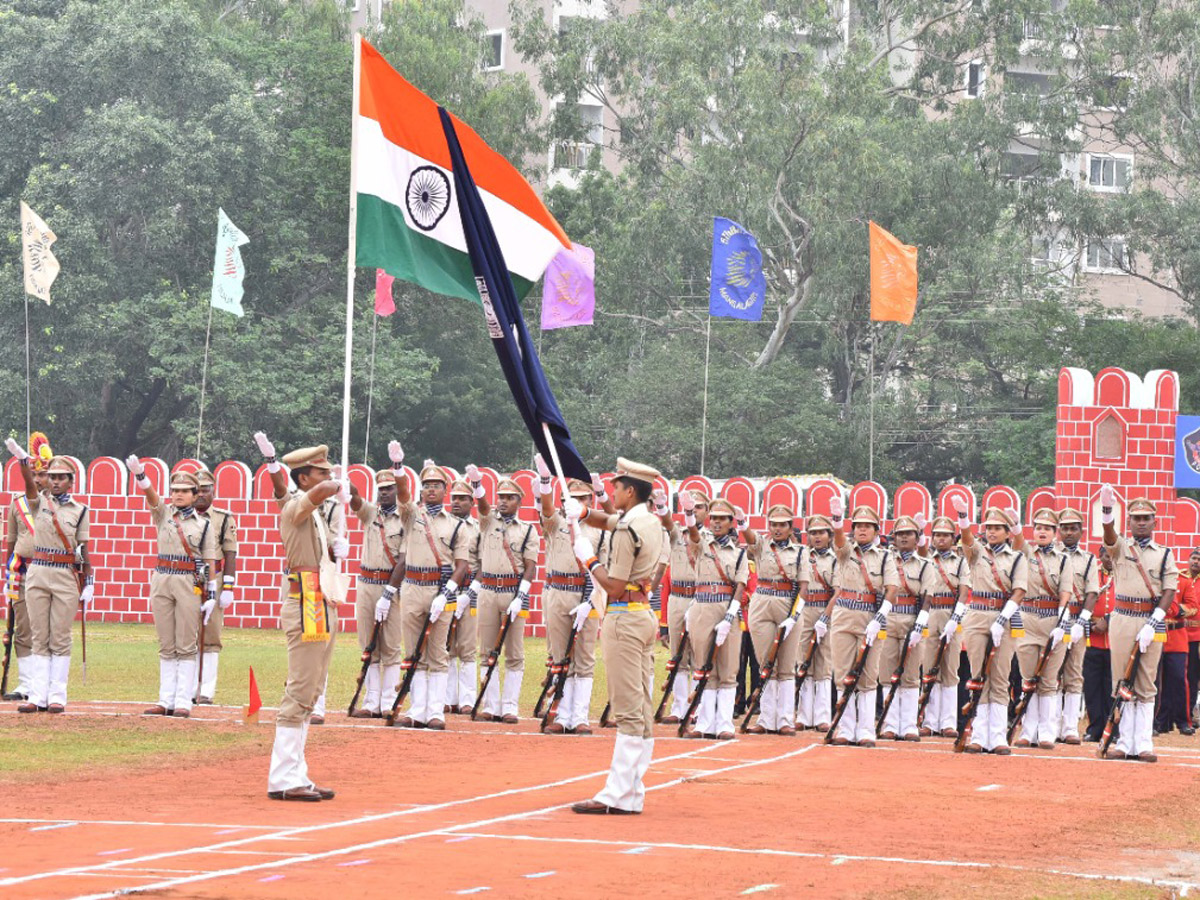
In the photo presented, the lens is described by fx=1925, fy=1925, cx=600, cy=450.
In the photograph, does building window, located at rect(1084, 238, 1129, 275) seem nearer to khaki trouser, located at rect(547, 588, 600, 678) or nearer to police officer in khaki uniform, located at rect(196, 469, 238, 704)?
khaki trouser, located at rect(547, 588, 600, 678)

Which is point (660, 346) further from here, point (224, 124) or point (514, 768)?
point (514, 768)

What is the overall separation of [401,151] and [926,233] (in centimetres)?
3393

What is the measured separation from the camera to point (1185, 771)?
1598cm

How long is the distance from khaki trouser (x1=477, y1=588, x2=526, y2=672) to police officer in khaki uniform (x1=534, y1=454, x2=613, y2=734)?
364 mm

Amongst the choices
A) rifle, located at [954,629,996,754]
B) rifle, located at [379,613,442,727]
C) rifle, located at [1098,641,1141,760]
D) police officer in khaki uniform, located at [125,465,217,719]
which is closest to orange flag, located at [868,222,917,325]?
rifle, located at [954,629,996,754]

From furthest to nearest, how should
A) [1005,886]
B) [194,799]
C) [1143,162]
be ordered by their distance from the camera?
[1143,162] < [194,799] < [1005,886]

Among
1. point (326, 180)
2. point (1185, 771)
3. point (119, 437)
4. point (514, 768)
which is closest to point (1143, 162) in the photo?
point (326, 180)

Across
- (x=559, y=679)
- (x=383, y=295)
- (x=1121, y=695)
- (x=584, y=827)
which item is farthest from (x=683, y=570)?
(x=383, y=295)

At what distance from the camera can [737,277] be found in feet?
120

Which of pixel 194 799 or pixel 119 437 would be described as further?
pixel 119 437

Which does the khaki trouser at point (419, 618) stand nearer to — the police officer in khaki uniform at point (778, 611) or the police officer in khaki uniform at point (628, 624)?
the police officer in khaki uniform at point (778, 611)

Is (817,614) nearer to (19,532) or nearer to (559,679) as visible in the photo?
(559,679)

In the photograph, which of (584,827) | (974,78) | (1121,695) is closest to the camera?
(584,827)

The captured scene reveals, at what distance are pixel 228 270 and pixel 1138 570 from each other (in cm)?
2420
